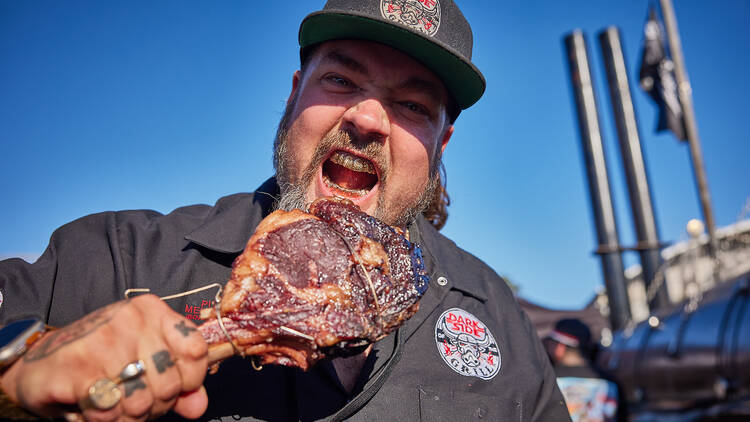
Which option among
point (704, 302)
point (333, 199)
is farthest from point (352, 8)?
point (704, 302)

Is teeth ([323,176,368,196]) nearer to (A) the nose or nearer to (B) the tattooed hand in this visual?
(A) the nose

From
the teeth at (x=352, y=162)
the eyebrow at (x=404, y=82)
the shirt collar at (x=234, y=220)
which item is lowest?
the shirt collar at (x=234, y=220)

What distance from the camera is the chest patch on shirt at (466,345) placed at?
8.23ft

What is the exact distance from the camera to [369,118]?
2.43m

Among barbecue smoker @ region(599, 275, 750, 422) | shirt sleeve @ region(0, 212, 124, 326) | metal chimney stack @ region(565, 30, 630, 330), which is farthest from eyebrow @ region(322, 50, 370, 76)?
metal chimney stack @ region(565, 30, 630, 330)

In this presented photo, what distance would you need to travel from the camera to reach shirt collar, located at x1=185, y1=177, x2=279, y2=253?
A: 2406 millimetres

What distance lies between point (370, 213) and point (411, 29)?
96cm

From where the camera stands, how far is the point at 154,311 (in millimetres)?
Result: 1296

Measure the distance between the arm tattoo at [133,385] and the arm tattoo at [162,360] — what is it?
5cm

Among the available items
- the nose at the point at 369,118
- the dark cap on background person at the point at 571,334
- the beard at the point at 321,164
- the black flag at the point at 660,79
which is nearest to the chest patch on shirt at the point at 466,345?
the beard at the point at 321,164

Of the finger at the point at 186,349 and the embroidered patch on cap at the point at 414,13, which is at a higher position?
the embroidered patch on cap at the point at 414,13

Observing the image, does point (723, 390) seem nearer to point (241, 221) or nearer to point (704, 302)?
point (704, 302)

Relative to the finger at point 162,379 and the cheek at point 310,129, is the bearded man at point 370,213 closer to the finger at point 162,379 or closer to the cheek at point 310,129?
the cheek at point 310,129

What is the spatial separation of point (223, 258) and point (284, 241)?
0.89 meters
